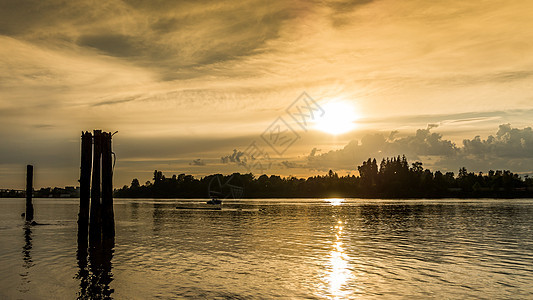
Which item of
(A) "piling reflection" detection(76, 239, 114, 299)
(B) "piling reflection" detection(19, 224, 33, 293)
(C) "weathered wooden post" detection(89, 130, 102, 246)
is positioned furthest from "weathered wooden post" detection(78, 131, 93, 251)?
(B) "piling reflection" detection(19, 224, 33, 293)

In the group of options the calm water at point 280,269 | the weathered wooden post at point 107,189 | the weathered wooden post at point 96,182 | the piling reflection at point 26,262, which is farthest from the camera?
the weathered wooden post at point 107,189

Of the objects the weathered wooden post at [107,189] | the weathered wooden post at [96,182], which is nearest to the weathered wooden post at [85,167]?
the weathered wooden post at [96,182]

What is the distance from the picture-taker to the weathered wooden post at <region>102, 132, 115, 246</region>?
33.0 m

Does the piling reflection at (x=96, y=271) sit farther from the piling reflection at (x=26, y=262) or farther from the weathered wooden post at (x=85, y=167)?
the piling reflection at (x=26, y=262)

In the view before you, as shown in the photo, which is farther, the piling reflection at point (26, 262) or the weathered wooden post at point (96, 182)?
the weathered wooden post at point (96, 182)

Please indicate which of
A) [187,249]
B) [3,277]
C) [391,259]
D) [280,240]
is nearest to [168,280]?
[3,277]

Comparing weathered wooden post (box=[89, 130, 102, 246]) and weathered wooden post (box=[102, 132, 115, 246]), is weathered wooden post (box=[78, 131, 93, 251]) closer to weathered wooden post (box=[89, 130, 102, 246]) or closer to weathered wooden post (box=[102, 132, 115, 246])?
weathered wooden post (box=[89, 130, 102, 246])

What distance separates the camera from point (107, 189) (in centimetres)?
3375

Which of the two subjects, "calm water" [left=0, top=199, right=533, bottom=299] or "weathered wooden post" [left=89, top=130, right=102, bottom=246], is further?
"weathered wooden post" [left=89, top=130, right=102, bottom=246]

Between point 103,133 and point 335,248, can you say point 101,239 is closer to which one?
point 103,133

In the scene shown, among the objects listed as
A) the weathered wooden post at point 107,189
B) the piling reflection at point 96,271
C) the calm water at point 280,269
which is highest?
the weathered wooden post at point 107,189

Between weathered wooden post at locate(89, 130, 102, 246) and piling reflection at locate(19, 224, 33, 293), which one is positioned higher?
weathered wooden post at locate(89, 130, 102, 246)

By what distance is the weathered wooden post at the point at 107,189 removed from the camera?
108 ft

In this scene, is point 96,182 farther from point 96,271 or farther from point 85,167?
point 96,271
